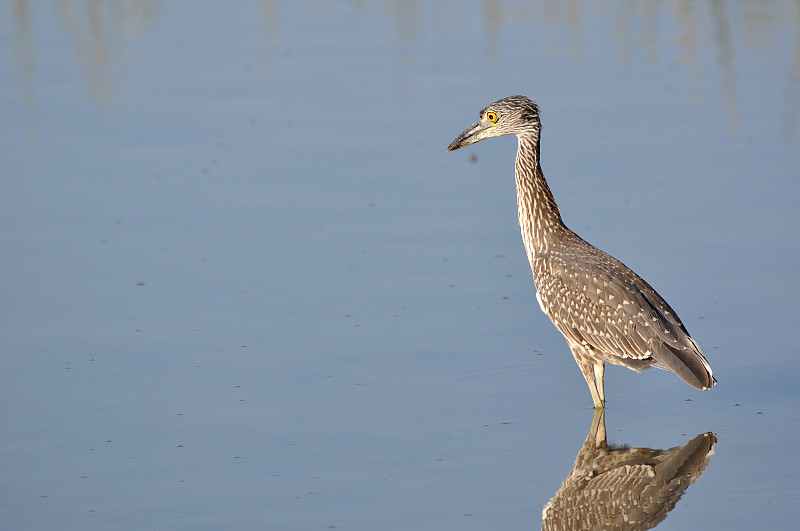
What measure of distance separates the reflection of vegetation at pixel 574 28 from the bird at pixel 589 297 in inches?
239

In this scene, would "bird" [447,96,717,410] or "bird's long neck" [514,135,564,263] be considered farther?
"bird's long neck" [514,135,564,263]

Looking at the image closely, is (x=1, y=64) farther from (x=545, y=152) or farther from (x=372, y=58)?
(x=545, y=152)

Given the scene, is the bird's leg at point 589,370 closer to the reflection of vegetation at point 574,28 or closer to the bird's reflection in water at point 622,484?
the bird's reflection in water at point 622,484

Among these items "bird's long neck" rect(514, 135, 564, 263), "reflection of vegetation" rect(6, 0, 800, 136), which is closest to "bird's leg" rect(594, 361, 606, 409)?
"bird's long neck" rect(514, 135, 564, 263)

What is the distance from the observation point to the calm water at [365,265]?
7.13 metres

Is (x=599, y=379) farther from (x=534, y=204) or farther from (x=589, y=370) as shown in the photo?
(x=534, y=204)

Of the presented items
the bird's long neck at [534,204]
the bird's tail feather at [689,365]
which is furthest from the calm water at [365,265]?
the bird's long neck at [534,204]

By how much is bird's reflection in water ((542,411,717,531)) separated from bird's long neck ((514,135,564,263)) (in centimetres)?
145

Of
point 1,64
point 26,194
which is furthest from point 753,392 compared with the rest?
point 1,64

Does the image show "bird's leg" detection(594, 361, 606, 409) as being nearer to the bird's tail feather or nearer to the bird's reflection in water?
the bird's reflection in water

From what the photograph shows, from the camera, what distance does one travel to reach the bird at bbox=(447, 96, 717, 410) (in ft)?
25.6

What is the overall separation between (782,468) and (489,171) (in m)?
5.68

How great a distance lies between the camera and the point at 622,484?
7.13 meters

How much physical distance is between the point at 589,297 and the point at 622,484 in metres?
1.38
